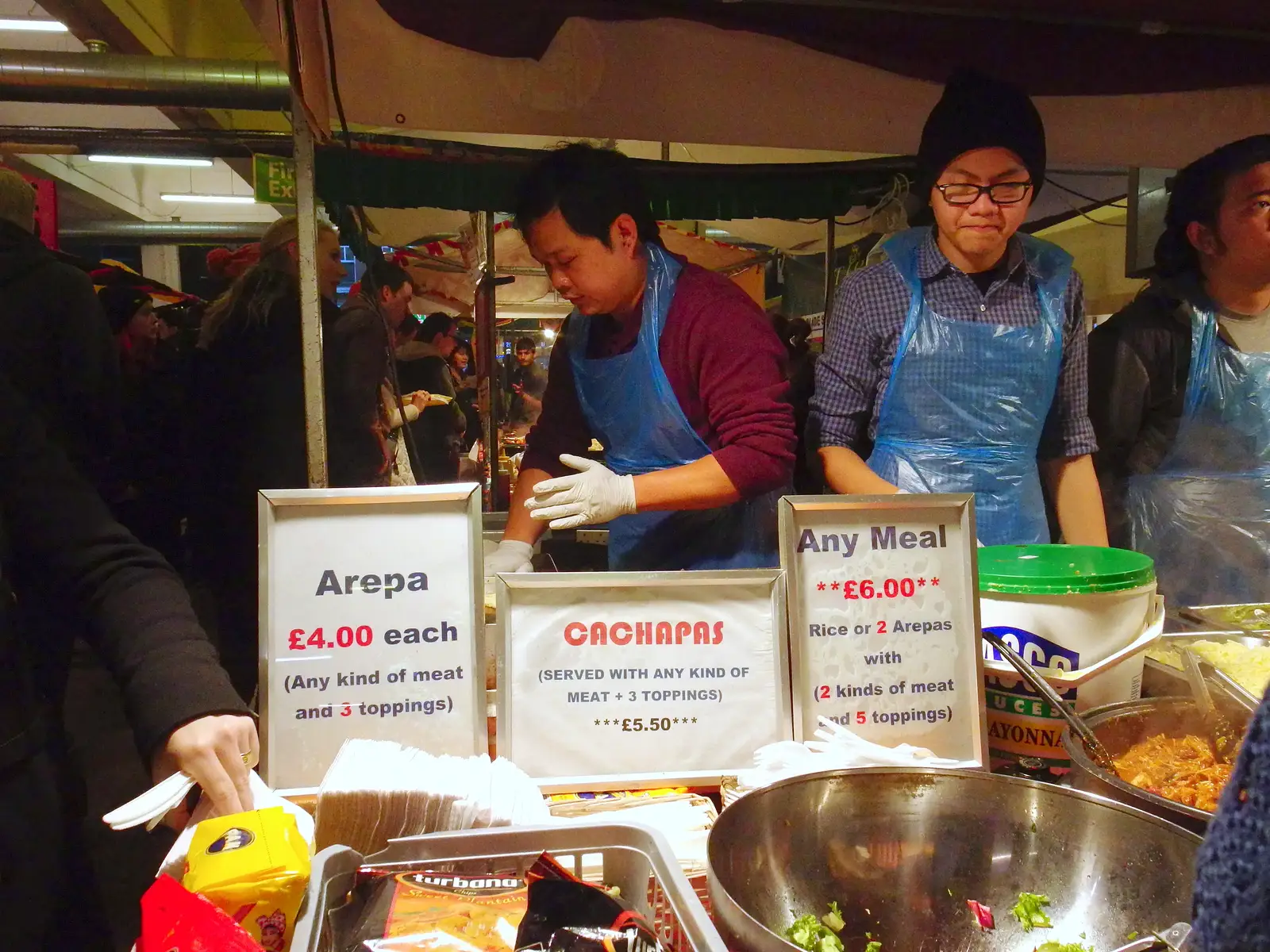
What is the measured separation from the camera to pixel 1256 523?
6.90 feet

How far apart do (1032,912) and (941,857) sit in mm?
94

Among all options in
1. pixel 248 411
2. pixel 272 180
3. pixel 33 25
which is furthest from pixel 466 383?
pixel 33 25

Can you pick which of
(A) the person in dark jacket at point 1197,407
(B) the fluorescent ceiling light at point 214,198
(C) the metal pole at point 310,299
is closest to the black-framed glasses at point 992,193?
(A) the person in dark jacket at point 1197,407

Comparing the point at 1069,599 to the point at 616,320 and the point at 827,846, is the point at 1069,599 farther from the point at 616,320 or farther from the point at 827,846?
the point at 616,320

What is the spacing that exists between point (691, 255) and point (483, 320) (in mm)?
1083

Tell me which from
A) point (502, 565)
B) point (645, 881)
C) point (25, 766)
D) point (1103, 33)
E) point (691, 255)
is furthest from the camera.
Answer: point (691, 255)

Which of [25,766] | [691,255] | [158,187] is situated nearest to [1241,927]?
[25,766]

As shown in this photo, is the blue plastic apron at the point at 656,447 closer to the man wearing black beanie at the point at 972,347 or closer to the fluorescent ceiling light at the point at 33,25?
the man wearing black beanie at the point at 972,347

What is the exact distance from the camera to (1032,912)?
2.73 feet

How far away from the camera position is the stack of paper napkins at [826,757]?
955 mm

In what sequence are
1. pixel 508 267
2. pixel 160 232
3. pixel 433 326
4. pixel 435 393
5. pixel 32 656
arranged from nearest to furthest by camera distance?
pixel 32 656
pixel 508 267
pixel 435 393
pixel 433 326
pixel 160 232

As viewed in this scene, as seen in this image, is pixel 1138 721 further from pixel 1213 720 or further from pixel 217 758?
pixel 217 758

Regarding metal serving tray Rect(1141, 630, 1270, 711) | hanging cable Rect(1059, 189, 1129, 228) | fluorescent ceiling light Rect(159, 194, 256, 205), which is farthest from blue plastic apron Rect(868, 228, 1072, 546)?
fluorescent ceiling light Rect(159, 194, 256, 205)

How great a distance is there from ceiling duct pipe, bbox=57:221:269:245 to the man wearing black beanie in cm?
711
